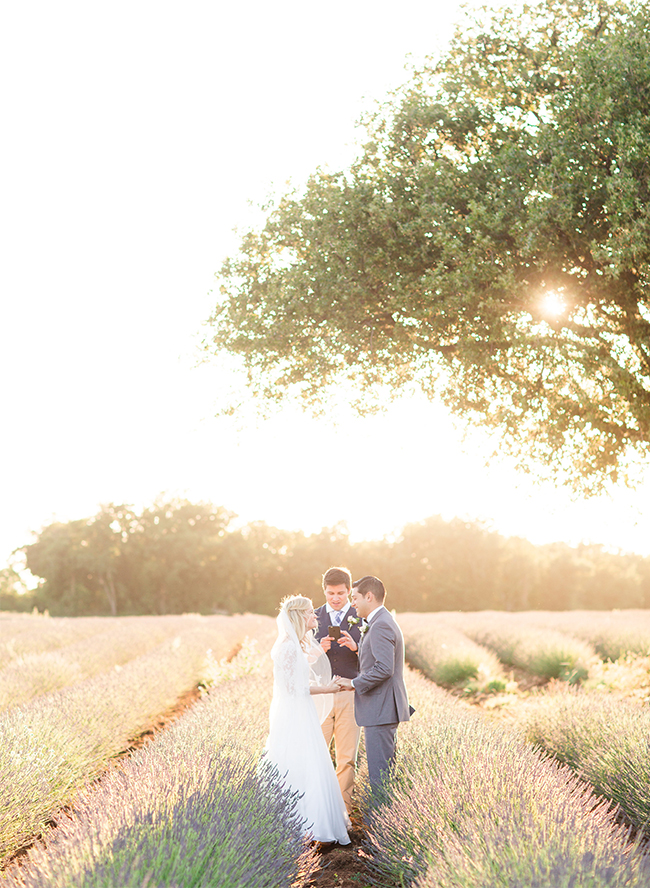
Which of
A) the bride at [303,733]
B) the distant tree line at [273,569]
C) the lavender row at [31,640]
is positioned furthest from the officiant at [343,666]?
the distant tree line at [273,569]

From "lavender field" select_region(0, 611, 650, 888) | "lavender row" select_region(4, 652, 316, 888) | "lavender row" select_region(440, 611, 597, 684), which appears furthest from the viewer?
"lavender row" select_region(440, 611, 597, 684)

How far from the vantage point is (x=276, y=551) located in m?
65.5

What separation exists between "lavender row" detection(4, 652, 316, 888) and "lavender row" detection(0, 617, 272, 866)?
942mm

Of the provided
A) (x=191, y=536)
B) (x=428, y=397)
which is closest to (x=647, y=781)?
(x=428, y=397)

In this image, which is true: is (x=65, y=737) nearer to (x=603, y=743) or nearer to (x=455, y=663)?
(x=603, y=743)

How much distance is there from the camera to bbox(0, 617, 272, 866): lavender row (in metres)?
5.14

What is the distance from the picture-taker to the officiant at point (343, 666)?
6223 millimetres

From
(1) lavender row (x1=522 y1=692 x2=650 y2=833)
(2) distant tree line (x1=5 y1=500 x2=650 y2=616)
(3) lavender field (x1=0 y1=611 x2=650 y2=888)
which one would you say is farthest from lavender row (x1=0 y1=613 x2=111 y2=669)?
(2) distant tree line (x1=5 y1=500 x2=650 y2=616)

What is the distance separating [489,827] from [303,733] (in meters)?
2.28

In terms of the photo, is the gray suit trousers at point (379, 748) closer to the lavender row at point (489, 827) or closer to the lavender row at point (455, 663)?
the lavender row at point (489, 827)

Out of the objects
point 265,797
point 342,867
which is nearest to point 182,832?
point 265,797

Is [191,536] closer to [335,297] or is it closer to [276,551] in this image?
[276,551]

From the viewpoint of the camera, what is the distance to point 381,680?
547 centimetres

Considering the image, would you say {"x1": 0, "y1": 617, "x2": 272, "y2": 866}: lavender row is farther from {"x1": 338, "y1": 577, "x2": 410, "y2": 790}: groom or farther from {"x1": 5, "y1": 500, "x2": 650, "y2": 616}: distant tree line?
{"x1": 5, "y1": 500, "x2": 650, "y2": 616}: distant tree line
